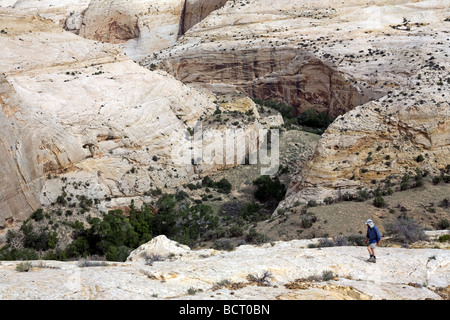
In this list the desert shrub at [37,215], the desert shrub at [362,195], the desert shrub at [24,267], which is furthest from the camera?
the desert shrub at [37,215]

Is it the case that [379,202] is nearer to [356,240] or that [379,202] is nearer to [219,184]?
[356,240]

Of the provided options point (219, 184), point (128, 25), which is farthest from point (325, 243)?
point (128, 25)

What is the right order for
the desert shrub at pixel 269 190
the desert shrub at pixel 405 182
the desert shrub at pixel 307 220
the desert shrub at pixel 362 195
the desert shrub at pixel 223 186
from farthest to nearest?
the desert shrub at pixel 223 186
the desert shrub at pixel 269 190
the desert shrub at pixel 405 182
the desert shrub at pixel 362 195
the desert shrub at pixel 307 220

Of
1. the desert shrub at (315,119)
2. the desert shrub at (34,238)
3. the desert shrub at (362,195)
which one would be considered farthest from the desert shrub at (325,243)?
the desert shrub at (315,119)

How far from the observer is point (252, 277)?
47.5 ft

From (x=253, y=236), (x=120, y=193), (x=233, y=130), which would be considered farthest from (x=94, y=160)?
(x=253, y=236)

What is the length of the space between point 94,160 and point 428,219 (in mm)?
19192

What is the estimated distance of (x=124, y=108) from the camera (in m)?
36.6

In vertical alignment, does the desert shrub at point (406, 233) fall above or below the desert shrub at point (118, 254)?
above

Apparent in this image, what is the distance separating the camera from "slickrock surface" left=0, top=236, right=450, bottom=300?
12.9 meters

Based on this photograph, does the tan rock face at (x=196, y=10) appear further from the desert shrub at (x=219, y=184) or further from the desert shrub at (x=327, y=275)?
the desert shrub at (x=327, y=275)

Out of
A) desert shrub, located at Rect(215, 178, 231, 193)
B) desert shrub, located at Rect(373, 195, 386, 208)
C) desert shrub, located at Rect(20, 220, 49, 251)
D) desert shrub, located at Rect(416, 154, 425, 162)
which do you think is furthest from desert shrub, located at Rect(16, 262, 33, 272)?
desert shrub, located at Rect(215, 178, 231, 193)

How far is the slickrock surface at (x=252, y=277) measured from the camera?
1292cm

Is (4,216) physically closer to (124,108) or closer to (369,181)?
(124,108)
